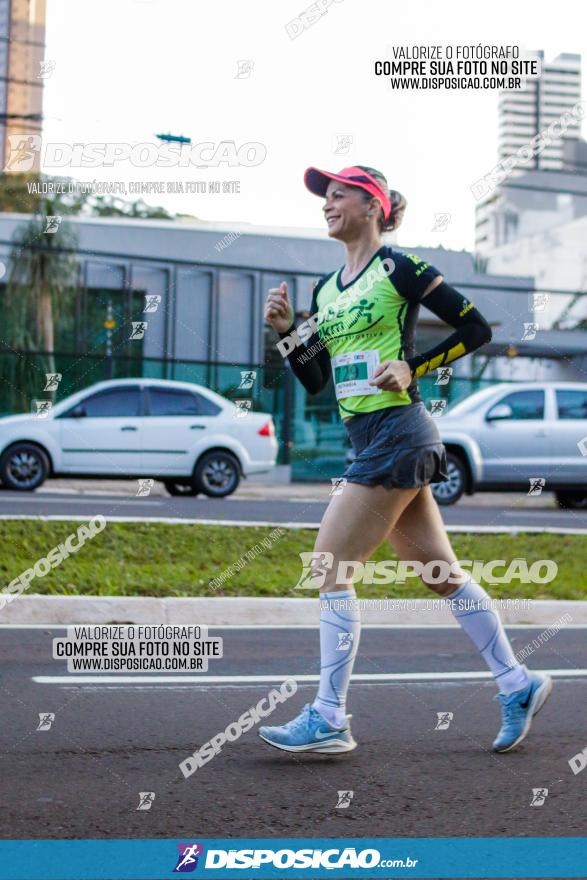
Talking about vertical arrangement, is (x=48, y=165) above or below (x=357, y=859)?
above

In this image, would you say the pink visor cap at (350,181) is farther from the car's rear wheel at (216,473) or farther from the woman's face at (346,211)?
the car's rear wheel at (216,473)

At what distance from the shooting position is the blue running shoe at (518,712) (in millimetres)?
4363

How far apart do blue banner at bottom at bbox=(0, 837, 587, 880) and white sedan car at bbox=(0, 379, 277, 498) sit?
13119mm

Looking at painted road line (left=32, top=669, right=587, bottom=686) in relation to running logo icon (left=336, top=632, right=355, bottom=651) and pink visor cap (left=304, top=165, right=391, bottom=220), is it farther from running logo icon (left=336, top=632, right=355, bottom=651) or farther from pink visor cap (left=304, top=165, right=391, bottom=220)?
pink visor cap (left=304, top=165, right=391, bottom=220)

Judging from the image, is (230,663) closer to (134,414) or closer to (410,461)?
(410,461)

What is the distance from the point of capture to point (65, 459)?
16.0 meters

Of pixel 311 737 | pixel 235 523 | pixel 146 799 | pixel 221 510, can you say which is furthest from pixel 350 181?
pixel 221 510

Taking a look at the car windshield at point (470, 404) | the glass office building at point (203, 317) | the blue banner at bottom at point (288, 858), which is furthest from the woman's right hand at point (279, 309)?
the glass office building at point (203, 317)

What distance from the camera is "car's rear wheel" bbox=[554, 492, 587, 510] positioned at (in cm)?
1853

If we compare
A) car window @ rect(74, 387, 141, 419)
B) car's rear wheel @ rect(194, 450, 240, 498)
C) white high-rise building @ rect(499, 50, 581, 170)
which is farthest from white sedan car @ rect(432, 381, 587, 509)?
white high-rise building @ rect(499, 50, 581, 170)

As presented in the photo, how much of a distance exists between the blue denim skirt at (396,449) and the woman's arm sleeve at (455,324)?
16cm

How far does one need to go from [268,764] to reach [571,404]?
13.8 meters

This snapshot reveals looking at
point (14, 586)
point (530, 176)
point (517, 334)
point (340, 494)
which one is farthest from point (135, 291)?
point (530, 176)

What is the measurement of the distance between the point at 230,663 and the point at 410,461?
2403 millimetres
